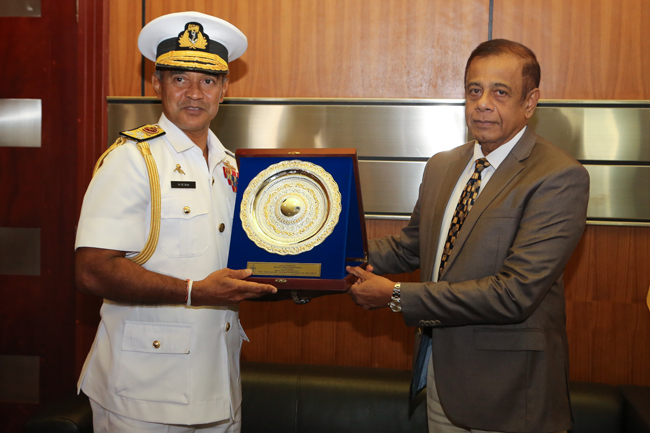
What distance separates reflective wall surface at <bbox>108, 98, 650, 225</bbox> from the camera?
258 cm

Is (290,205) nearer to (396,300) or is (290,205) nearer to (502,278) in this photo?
(396,300)

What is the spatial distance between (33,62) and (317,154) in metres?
2.04

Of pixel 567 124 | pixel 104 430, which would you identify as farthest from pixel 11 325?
pixel 567 124

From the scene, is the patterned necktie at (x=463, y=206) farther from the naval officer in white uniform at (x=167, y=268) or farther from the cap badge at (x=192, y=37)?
the cap badge at (x=192, y=37)

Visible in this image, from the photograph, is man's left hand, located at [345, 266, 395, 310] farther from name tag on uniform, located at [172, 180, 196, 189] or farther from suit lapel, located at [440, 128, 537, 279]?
name tag on uniform, located at [172, 180, 196, 189]

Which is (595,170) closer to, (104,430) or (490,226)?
(490,226)

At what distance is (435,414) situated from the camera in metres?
1.83

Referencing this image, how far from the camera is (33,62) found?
2893 mm

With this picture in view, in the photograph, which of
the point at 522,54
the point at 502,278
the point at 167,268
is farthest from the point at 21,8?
the point at 502,278

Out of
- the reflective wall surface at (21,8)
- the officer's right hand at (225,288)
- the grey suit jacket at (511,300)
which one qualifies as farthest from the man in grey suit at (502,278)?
the reflective wall surface at (21,8)

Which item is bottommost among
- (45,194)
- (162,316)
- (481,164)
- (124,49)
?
(162,316)

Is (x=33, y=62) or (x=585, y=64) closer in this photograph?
(x=585, y=64)

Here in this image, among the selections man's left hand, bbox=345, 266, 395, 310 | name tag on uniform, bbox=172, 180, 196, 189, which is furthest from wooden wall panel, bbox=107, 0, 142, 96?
man's left hand, bbox=345, 266, 395, 310

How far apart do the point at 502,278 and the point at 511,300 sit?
0.23ft
